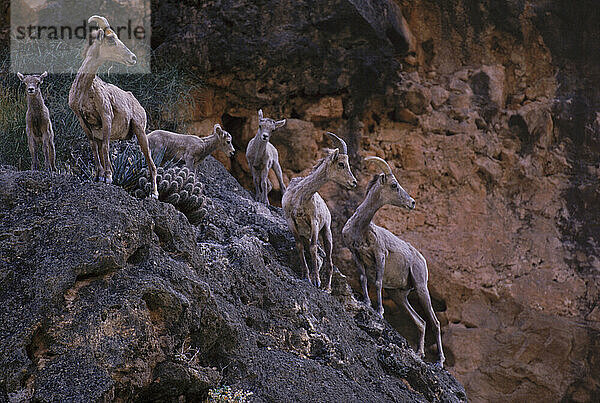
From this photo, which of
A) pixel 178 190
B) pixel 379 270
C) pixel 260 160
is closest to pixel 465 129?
pixel 260 160

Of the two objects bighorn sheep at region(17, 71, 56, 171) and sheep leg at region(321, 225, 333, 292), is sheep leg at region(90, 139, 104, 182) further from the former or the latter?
sheep leg at region(321, 225, 333, 292)

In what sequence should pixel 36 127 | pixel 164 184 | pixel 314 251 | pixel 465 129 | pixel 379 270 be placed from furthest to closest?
1. pixel 465 129
2. pixel 379 270
3. pixel 314 251
4. pixel 164 184
5. pixel 36 127

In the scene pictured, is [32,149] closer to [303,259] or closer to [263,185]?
[303,259]

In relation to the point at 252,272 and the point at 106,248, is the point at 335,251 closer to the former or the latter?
the point at 252,272

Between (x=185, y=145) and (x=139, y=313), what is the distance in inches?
161

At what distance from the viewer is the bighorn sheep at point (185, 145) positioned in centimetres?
785

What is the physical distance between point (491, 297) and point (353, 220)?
4.11 meters

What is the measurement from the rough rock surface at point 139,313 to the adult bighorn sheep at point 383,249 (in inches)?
62.8

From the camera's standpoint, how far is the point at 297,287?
6254 mm

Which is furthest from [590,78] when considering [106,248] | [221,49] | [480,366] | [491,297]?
[106,248]

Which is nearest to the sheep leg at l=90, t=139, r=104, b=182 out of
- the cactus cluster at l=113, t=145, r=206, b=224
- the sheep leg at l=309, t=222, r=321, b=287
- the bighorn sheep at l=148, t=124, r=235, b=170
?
the cactus cluster at l=113, t=145, r=206, b=224

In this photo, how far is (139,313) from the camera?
13.4 ft

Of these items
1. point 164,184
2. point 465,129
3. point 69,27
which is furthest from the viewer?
point 465,129

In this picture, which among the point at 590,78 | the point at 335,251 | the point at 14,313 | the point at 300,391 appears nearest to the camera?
the point at 14,313
